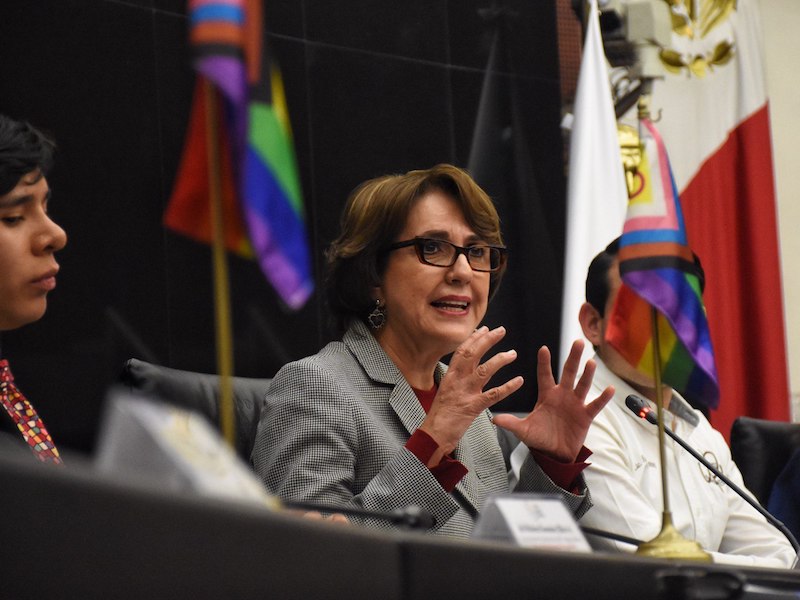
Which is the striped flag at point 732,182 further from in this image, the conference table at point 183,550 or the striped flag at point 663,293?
the conference table at point 183,550

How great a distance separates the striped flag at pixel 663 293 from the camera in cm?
165

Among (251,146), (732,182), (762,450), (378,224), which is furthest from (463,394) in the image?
(732,182)

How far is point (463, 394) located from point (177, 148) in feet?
5.40

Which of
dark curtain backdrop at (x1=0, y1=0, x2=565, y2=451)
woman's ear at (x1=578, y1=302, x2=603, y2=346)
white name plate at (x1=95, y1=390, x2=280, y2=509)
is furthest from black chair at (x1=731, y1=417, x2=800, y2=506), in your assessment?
white name plate at (x1=95, y1=390, x2=280, y2=509)

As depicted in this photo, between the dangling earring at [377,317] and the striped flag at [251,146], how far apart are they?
1.32 m

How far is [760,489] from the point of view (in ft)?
10.5

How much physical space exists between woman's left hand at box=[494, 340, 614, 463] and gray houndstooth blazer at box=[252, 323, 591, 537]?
0.22 feet

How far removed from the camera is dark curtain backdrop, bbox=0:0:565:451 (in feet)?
10.2

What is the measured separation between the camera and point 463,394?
2.04 meters

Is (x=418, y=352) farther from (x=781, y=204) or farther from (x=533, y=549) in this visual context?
(x=781, y=204)

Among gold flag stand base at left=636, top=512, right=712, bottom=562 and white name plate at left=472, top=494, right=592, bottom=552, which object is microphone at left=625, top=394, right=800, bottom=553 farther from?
white name plate at left=472, top=494, right=592, bottom=552

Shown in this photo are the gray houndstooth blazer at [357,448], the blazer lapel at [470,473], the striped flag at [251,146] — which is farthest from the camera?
the blazer lapel at [470,473]

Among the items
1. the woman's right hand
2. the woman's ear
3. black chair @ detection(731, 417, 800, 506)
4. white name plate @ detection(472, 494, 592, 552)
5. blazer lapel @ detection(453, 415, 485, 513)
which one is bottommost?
black chair @ detection(731, 417, 800, 506)

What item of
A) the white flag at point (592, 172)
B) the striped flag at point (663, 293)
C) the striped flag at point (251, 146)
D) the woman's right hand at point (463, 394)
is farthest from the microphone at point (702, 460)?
the white flag at point (592, 172)
